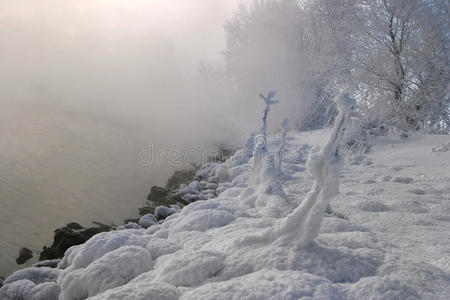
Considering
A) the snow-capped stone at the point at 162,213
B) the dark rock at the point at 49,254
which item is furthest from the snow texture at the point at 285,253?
the snow-capped stone at the point at 162,213

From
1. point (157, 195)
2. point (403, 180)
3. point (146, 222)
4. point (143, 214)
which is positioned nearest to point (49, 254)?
point (146, 222)

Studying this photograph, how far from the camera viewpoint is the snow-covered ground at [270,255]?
6.12ft

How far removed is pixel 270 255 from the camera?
2.20 m

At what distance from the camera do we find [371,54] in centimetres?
923

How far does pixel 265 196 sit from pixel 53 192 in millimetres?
4705

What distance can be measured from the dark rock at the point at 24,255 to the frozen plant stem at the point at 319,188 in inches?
140

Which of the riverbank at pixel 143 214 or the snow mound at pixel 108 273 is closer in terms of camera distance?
the snow mound at pixel 108 273

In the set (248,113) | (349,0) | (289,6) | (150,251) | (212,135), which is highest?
(289,6)

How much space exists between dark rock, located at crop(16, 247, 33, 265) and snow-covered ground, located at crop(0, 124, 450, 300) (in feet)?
3.77

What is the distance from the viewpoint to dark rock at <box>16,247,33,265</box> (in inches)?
169

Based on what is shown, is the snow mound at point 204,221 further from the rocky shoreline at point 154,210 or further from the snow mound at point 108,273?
the rocky shoreline at point 154,210

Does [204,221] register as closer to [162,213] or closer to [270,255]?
[270,255]

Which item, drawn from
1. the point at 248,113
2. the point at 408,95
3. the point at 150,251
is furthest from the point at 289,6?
the point at 150,251

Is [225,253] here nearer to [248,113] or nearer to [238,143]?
[238,143]
